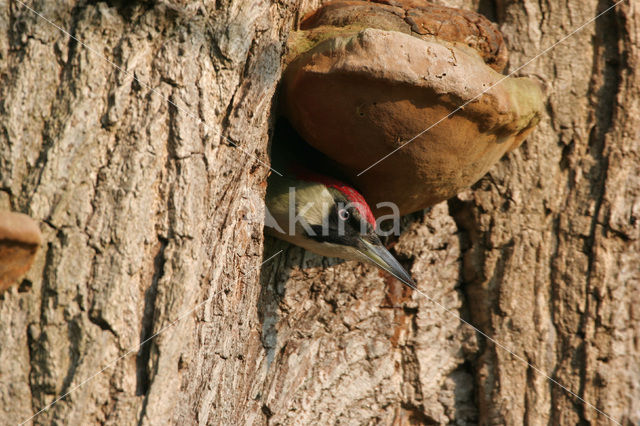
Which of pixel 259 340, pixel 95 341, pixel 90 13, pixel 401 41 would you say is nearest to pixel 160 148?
pixel 90 13

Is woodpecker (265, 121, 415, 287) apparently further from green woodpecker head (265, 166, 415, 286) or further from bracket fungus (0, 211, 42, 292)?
bracket fungus (0, 211, 42, 292)

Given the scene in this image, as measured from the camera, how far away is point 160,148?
1.82 m

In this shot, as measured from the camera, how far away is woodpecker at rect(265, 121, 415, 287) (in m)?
2.74

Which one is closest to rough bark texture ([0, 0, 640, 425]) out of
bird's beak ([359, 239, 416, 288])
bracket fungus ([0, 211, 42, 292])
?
bracket fungus ([0, 211, 42, 292])

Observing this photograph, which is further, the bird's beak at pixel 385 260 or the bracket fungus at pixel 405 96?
the bird's beak at pixel 385 260

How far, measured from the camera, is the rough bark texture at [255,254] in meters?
Answer: 1.67

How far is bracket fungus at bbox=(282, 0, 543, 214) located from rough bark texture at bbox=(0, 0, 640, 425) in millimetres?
190

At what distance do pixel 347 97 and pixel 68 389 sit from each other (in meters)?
1.30

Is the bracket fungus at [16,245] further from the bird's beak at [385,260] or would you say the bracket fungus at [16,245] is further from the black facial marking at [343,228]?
the bird's beak at [385,260]

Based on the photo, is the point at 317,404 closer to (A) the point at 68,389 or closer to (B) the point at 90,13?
(A) the point at 68,389

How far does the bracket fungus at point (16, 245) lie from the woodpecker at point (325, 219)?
124 centimetres

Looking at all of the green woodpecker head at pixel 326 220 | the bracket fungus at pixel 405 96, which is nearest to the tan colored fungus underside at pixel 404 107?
the bracket fungus at pixel 405 96

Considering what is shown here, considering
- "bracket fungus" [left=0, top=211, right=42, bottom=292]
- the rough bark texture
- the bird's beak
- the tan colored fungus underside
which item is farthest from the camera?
the bird's beak

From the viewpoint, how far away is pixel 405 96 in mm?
2240
